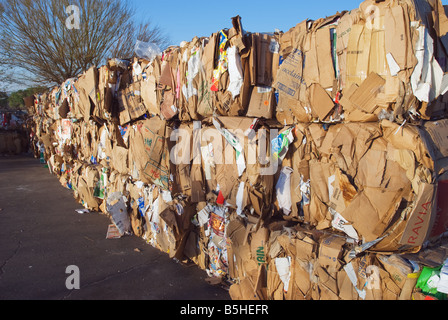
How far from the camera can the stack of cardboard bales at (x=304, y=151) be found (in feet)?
5.64

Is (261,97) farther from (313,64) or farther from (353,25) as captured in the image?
(353,25)

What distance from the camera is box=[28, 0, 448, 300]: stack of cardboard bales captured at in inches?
67.7

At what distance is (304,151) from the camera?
89.0 inches

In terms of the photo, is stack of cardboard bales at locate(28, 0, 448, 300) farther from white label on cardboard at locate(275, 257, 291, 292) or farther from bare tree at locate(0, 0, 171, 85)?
bare tree at locate(0, 0, 171, 85)

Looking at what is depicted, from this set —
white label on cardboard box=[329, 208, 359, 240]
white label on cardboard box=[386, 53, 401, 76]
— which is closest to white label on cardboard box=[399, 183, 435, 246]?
white label on cardboard box=[329, 208, 359, 240]

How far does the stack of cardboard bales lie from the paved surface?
0.26 metres

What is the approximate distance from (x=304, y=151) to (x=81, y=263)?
2.71m

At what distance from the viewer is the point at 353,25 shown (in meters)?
1.88

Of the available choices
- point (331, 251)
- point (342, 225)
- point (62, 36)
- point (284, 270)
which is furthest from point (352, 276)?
point (62, 36)

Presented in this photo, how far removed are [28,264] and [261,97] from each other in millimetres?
3045
